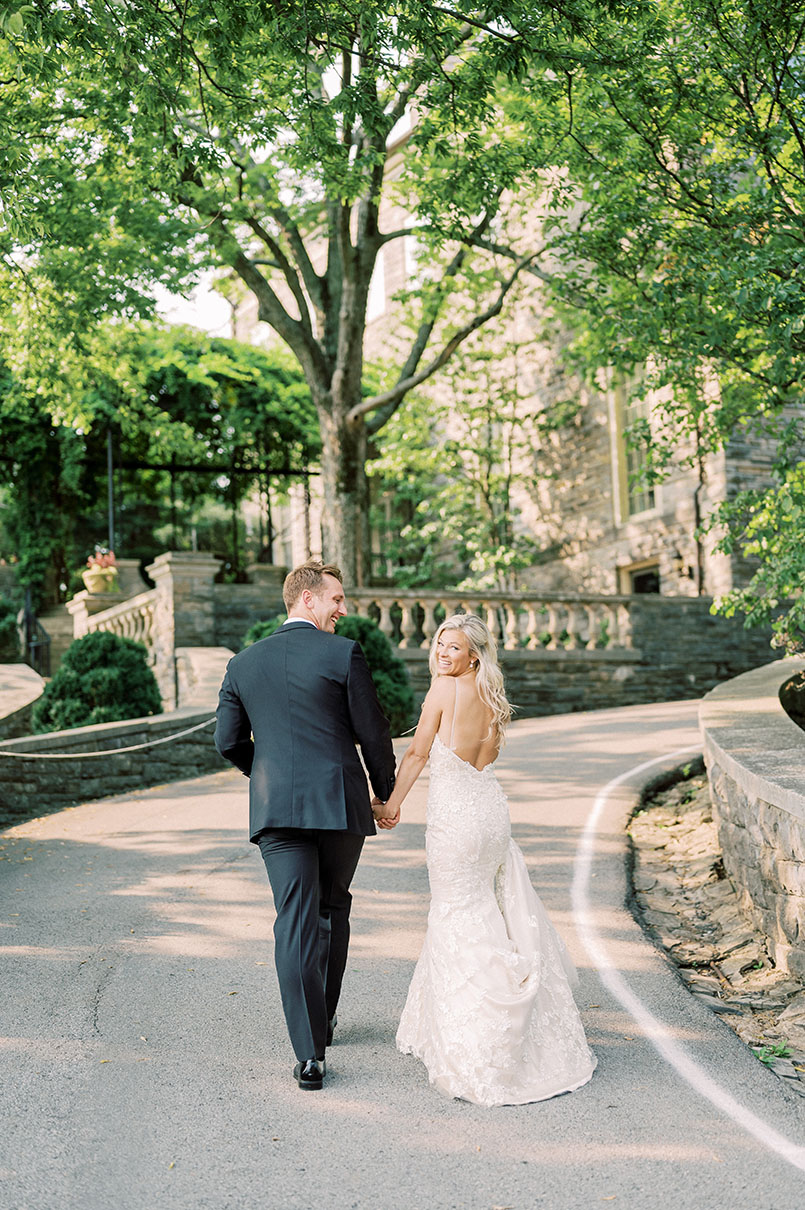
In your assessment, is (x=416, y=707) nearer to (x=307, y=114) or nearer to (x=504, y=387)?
(x=307, y=114)

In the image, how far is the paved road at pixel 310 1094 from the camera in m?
3.58

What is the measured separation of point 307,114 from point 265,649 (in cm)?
595

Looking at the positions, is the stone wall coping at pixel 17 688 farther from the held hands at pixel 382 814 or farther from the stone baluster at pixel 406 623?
the held hands at pixel 382 814

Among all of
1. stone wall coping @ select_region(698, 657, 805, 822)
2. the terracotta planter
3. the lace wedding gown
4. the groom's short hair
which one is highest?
the terracotta planter

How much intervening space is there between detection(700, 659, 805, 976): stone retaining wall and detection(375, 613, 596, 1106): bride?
5.08ft

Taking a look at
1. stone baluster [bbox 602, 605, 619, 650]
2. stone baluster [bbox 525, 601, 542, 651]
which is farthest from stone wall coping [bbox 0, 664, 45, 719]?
stone baluster [bbox 602, 605, 619, 650]

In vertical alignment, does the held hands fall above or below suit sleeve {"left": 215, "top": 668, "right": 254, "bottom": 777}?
below

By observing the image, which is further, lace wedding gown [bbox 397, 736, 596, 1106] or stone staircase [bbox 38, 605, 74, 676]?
stone staircase [bbox 38, 605, 74, 676]

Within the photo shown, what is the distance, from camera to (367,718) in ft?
15.4

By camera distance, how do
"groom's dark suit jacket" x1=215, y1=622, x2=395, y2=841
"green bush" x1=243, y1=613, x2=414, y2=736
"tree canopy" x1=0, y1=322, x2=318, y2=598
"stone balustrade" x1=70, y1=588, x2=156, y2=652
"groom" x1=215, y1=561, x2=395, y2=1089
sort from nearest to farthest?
"groom" x1=215, y1=561, x2=395, y2=1089
"groom's dark suit jacket" x1=215, y1=622, x2=395, y2=841
"green bush" x1=243, y1=613, x2=414, y2=736
"stone balustrade" x1=70, y1=588, x2=156, y2=652
"tree canopy" x1=0, y1=322, x2=318, y2=598

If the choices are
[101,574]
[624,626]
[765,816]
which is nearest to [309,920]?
[765,816]

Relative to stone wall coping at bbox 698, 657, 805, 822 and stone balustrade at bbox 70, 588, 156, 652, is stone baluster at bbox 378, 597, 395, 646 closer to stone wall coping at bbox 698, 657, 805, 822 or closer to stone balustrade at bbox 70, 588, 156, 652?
stone balustrade at bbox 70, 588, 156, 652

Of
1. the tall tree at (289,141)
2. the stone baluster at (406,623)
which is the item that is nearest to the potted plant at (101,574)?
the tall tree at (289,141)

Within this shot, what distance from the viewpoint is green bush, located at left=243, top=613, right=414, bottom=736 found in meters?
14.8
